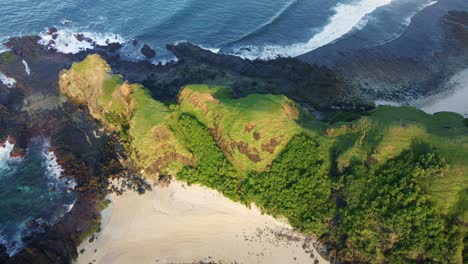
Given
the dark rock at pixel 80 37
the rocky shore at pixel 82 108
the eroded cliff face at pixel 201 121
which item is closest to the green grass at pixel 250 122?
the eroded cliff face at pixel 201 121

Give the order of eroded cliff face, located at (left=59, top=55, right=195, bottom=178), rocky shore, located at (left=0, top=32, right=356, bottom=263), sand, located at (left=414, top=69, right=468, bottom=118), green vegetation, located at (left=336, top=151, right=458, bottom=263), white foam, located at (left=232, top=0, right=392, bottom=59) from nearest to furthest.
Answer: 1. green vegetation, located at (left=336, top=151, right=458, bottom=263)
2. rocky shore, located at (left=0, top=32, right=356, bottom=263)
3. eroded cliff face, located at (left=59, top=55, right=195, bottom=178)
4. sand, located at (left=414, top=69, right=468, bottom=118)
5. white foam, located at (left=232, top=0, right=392, bottom=59)

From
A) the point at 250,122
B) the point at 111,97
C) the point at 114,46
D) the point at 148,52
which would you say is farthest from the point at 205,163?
the point at 114,46

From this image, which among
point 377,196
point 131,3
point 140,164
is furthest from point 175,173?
point 131,3

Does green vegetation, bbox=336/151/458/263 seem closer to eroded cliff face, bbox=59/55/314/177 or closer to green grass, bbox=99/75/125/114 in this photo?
eroded cliff face, bbox=59/55/314/177

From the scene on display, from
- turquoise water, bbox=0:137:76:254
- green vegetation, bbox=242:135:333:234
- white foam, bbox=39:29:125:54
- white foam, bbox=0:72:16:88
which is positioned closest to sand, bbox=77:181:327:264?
green vegetation, bbox=242:135:333:234

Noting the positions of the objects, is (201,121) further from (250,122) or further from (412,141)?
(412,141)

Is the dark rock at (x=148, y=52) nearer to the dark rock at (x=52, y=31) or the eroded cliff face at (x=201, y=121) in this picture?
the eroded cliff face at (x=201, y=121)

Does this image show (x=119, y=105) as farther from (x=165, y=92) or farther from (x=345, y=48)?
(x=345, y=48)
